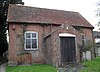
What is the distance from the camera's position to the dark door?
68.4 ft

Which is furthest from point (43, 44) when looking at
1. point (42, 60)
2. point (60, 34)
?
point (60, 34)

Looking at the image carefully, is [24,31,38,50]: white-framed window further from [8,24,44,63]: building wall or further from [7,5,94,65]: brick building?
[8,24,44,63]: building wall

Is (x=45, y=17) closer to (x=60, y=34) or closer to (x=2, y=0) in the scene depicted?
(x=60, y=34)

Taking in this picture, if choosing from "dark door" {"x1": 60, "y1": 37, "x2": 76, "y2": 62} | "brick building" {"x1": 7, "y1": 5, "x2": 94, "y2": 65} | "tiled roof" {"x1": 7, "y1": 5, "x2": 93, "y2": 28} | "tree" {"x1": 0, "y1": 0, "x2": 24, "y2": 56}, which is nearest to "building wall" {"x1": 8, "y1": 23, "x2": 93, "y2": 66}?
"brick building" {"x1": 7, "y1": 5, "x2": 94, "y2": 65}

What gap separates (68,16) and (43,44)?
25.2ft

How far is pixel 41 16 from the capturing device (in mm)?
25562

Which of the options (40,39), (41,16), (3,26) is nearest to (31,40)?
(40,39)

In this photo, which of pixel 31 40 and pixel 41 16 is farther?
pixel 41 16

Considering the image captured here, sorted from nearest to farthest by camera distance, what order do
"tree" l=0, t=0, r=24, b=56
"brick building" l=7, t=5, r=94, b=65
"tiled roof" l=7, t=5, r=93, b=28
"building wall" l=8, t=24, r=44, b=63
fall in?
"brick building" l=7, t=5, r=94, b=65, "building wall" l=8, t=24, r=44, b=63, "tiled roof" l=7, t=5, r=93, b=28, "tree" l=0, t=0, r=24, b=56

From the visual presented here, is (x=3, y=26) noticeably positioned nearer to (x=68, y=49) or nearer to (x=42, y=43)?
(x=42, y=43)

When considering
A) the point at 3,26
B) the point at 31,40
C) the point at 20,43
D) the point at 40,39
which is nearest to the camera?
the point at 20,43

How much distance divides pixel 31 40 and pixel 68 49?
492 cm

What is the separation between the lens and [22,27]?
22.9 metres

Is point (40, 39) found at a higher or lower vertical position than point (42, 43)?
higher
